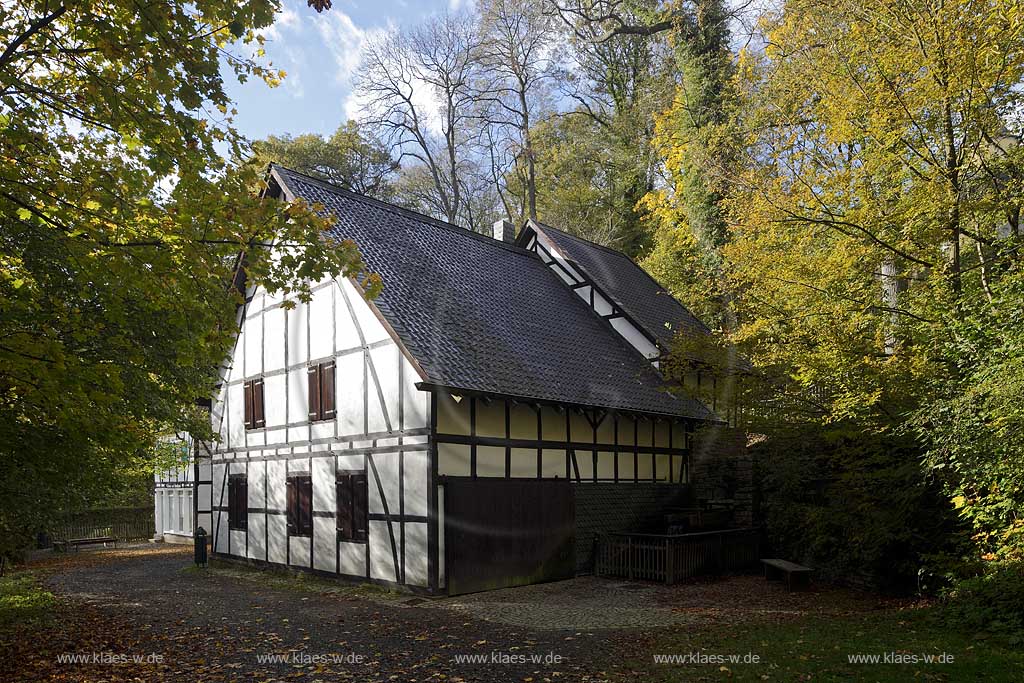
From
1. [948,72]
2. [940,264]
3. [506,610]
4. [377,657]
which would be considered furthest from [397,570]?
[948,72]

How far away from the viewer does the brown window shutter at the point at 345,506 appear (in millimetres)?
14876

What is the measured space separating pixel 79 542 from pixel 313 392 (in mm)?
15385

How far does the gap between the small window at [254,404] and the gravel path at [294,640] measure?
14.5ft

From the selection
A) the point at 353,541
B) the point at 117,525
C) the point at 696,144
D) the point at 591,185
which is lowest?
the point at 117,525

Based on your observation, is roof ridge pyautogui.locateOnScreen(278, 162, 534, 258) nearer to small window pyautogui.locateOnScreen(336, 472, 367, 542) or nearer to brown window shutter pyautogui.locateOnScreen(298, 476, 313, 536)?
brown window shutter pyautogui.locateOnScreen(298, 476, 313, 536)

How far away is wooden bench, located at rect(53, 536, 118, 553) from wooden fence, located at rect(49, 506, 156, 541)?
152 cm

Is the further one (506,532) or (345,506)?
(345,506)

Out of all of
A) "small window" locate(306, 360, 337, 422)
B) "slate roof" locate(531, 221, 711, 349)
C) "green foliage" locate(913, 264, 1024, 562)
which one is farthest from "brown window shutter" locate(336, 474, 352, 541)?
"green foliage" locate(913, 264, 1024, 562)

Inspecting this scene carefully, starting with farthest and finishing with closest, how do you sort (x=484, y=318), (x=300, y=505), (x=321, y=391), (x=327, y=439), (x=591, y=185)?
1. (x=591, y=185)
2. (x=484, y=318)
3. (x=300, y=505)
4. (x=321, y=391)
5. (x=327, y=439)

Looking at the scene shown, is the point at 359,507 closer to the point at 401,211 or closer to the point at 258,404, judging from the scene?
the point at 258,404

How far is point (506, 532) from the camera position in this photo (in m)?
14.1

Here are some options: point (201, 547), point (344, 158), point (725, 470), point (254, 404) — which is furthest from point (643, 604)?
point (344, 158)

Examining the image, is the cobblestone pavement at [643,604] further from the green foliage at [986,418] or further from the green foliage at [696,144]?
the green foliage at [696,144]

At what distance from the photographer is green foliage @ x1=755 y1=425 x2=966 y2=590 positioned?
12.1 metres
